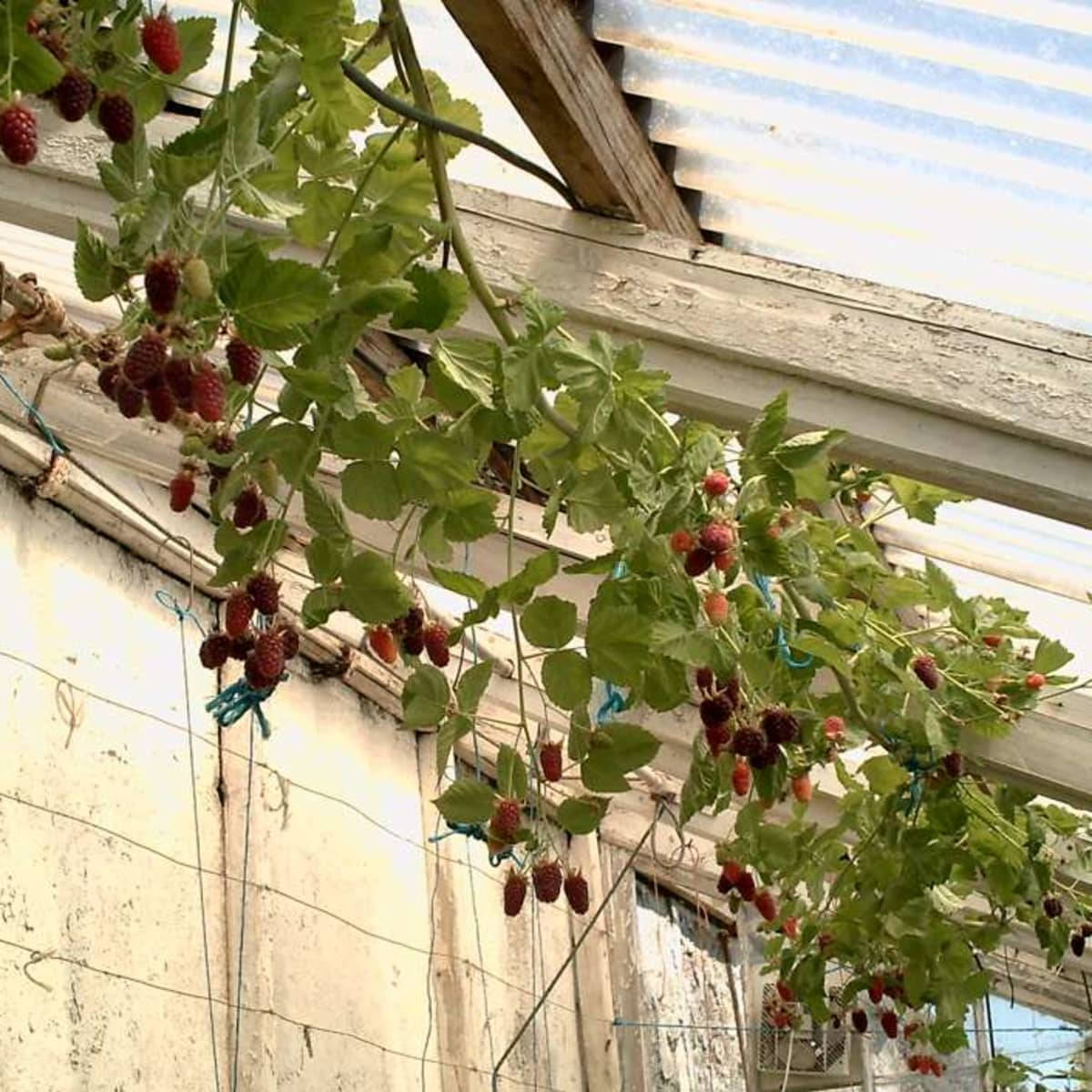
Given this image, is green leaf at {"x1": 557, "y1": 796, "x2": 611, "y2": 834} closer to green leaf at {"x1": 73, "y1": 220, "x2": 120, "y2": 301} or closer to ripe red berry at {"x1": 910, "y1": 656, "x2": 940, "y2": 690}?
green leaf at {"x1": 73, "y1": 220, "x2": 120, "y2": 301}

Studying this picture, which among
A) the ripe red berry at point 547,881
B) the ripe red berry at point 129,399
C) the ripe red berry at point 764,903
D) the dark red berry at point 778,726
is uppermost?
the ripe red berry at point 764,903

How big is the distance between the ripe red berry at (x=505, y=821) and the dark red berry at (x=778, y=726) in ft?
1.04

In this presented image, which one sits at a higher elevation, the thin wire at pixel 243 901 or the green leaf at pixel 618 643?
the thin wire at pixel 243 901

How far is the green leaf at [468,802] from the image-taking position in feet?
5.16

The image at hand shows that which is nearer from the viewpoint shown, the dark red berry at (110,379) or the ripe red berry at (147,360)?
the ripe red berry at (147,360)

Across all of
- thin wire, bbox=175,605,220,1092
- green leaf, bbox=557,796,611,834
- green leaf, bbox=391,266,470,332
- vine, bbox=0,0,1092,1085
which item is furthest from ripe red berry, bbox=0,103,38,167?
thin wire, bbox=175,605,220,1092

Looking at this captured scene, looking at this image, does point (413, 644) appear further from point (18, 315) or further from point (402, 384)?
point (18, 315)

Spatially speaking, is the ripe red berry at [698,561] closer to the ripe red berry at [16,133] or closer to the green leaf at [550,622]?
the green leaf at [550,622]

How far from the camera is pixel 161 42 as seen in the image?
3.50 feet

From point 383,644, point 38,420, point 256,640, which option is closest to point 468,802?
point 383,644

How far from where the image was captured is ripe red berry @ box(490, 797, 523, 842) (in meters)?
1.60

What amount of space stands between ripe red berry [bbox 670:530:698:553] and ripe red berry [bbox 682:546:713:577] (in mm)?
11

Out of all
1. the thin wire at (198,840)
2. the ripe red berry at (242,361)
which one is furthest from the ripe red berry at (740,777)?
the thin wire at (198,840)

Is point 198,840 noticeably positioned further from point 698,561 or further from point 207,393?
point 207,393
